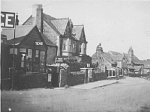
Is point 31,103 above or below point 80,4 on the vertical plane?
below

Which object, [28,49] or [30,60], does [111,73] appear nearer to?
[30,60]

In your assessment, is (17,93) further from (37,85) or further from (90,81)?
(90,81)

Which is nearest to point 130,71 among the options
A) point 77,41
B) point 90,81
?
point 77,41

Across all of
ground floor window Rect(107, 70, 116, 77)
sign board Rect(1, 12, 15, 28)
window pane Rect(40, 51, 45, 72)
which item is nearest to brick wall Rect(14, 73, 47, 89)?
window pane Rect(40, 51, 45, 72)

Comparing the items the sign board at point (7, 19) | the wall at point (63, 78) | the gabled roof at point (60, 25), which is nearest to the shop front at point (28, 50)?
the wall at point (63, 78)

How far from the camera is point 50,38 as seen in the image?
16297 mm

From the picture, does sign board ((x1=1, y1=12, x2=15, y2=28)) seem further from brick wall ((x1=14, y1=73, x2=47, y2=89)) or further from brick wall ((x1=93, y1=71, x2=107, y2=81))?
brick wall ((x1=93, y1=71, x2=107, y2=81))

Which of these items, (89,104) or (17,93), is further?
(17,93)

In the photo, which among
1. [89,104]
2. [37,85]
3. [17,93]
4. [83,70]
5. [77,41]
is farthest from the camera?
[77,41]

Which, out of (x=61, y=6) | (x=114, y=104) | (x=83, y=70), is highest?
(x=61, y=6)

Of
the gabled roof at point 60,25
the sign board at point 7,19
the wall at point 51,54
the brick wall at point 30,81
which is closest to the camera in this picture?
the sign board at point 7,19

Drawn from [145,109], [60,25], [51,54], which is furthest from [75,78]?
[145,109]

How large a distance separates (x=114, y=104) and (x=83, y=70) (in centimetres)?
Result: 695

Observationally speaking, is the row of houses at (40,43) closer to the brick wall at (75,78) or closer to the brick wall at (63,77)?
the brick wall at (63,77)
